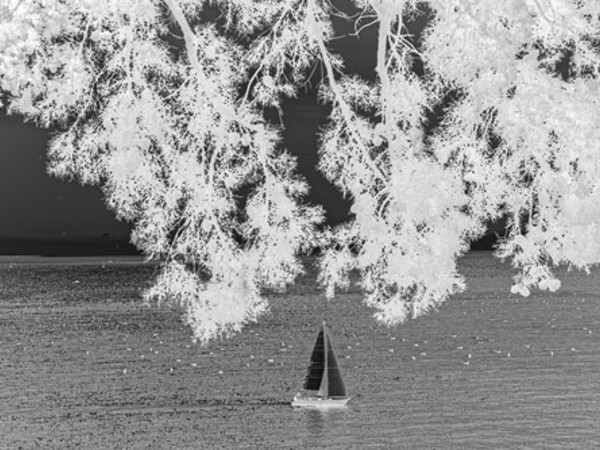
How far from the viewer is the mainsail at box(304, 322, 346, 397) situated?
4562cm

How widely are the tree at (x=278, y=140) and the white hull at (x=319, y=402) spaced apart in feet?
120

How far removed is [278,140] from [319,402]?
126 ft

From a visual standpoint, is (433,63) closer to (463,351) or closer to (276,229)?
(276,229)

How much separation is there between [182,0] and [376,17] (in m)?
1.77

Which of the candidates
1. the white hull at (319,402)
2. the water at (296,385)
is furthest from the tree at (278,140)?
the white hull at (319,402)

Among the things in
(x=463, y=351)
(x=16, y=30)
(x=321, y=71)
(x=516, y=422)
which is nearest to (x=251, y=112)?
(x=321, y=71)

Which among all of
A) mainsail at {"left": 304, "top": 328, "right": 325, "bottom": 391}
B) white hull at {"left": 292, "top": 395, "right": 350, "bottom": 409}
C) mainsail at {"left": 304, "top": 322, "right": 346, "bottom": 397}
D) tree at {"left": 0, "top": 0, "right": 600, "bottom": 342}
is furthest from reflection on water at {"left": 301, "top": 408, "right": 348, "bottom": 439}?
tree at {"left": 0, "top": 0, "right": 600, "bottom": 342}

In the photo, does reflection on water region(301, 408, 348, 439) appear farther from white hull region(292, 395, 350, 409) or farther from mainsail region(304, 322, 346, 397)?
mainsail region(304, 322, 346, 397)

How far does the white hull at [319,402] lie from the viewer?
4547cm

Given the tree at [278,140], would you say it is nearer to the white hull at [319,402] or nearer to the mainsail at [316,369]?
the mainsail at [316,369]

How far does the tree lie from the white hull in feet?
120

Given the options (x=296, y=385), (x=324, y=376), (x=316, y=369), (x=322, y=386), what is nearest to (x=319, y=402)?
(x=322, y=386)

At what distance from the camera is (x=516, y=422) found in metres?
42.6

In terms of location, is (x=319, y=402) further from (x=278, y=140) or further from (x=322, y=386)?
(x=278, y=140)
